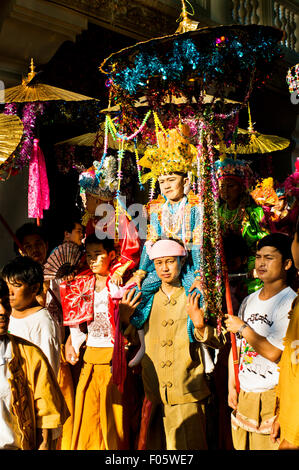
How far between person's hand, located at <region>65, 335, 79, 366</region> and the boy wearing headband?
84cm

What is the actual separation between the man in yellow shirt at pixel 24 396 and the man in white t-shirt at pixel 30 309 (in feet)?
2.46

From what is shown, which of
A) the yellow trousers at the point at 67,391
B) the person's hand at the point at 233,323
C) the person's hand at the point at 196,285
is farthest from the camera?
the yellow trousers at the point at 67,391

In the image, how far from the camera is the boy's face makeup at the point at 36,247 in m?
5.79

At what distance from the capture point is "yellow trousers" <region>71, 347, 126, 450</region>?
5133mm

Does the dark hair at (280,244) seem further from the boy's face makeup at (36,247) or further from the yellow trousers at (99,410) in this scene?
the boy's face makeup at (36,247)

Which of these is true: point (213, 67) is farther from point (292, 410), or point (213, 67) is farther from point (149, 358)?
point (292, 410)

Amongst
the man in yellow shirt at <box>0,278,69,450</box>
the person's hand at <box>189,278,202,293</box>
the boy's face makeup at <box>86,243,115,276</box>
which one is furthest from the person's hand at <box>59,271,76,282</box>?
the man in yellow shirt at <box>0,278,69,450</box>

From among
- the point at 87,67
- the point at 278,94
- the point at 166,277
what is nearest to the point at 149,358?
the point at 166,277

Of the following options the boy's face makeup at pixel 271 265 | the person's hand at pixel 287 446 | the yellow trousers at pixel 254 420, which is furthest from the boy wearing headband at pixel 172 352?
the person's hand at pixel 287 446

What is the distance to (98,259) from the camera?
214 inches

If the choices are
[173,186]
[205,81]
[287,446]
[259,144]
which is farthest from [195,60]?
[259,144]

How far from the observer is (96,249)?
547 centimetres

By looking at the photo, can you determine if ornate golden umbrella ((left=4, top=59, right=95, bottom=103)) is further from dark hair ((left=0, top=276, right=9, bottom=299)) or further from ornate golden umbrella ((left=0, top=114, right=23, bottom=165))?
dark hair ((left=0, top=276, right=9, bottom=299))

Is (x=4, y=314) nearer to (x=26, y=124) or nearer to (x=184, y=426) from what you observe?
(x=184, y=426)
